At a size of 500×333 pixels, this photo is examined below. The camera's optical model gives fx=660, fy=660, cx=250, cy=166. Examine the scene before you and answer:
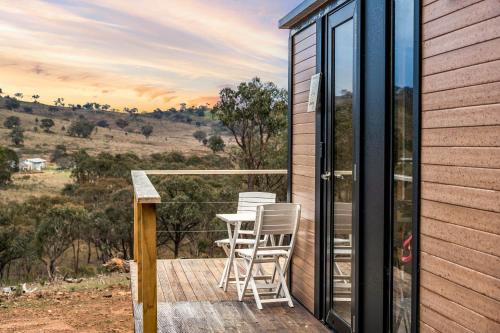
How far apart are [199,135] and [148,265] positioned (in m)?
14.2

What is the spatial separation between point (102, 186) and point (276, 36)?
565cm

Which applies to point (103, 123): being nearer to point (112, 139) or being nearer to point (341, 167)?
point (112, 139)

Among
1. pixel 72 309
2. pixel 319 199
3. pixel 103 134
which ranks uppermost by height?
pixel 103 134

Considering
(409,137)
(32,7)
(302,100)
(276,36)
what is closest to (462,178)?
(409,137)

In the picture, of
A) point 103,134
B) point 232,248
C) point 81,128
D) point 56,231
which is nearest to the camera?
point 232,248

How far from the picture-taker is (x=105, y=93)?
61.6ft

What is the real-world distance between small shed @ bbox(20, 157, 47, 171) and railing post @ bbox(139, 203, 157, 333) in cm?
1411

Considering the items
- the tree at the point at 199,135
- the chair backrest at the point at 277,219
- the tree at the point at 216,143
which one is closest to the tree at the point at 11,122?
the tree at the point at 199,135

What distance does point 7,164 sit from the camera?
16500mm

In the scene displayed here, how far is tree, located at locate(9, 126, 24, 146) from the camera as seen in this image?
1739cm

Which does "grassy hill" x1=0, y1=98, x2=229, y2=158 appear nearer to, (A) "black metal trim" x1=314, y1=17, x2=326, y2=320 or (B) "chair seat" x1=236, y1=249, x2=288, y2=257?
(B) "chair seat" x1=236, y1=249, x2=288, y2=257

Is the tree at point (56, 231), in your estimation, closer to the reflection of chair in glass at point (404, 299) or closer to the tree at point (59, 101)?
the tree at point (59, 101)

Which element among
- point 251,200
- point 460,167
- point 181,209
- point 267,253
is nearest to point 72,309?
point 251,200

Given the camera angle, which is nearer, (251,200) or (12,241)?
(251,200)
